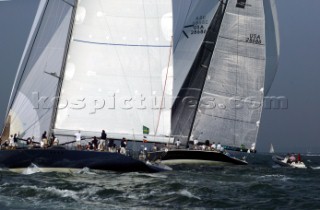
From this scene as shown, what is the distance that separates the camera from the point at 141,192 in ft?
95.3

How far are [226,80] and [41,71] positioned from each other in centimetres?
2579

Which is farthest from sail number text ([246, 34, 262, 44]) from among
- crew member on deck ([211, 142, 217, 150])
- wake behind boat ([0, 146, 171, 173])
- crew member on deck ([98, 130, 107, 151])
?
wake behind boat ([0, 146, 171, 173])

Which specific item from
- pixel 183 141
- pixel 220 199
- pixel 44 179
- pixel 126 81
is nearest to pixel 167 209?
pixel 220 199

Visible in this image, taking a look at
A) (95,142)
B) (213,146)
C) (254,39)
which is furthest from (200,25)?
(95,142)

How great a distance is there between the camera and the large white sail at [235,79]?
189 feet

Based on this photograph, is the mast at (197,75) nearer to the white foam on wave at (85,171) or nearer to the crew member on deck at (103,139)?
the crew member on deck at (103,139)

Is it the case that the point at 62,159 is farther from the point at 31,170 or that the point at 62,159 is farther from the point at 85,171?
the point at 31,170

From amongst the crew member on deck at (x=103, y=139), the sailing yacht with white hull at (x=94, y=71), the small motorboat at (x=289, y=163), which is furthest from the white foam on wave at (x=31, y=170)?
the small motorboat at (x=289, y=163)

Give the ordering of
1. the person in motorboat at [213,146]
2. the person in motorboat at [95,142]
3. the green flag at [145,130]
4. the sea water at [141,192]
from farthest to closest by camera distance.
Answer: the person in motorboat at [213,146], the green flag at [145,130], the person in motorboat at [95,142], the sea water at [141,192]

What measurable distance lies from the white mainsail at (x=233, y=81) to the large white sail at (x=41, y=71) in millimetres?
22765

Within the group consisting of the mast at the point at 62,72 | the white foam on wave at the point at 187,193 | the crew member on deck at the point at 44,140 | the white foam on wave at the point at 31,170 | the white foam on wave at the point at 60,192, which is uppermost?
the mast at the point at 62,72

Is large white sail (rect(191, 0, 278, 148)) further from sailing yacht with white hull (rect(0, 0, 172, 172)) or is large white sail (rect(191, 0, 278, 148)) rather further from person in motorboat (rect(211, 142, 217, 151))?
sailing yacht with white hull (rect(0, 0, 172, 172))

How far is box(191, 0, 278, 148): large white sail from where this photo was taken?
57.6m

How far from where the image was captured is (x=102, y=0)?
36.7m
